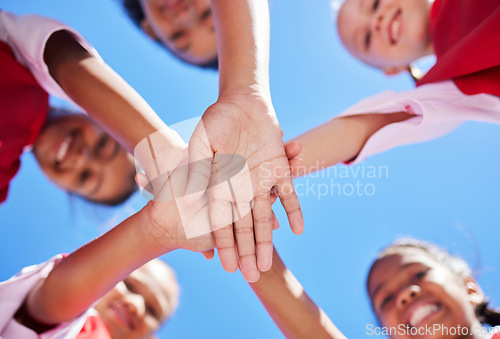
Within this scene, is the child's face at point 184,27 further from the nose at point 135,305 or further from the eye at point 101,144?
the nose at point 135,305

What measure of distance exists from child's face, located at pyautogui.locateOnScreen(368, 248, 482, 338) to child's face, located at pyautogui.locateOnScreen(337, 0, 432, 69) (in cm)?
46

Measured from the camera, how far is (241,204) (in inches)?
18.7

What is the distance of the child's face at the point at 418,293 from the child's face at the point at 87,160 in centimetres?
64

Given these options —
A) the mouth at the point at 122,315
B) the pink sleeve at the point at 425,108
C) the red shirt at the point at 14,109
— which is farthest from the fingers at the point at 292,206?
the mouth at the point at 122,315

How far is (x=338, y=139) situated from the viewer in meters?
0.67

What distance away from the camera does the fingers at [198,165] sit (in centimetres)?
45

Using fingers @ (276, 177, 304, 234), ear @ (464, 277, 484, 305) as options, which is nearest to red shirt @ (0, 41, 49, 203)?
fingers @ (276, 177, 304, 234)

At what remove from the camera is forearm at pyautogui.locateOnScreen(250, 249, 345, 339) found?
619 mm

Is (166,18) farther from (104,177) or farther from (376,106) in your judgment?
→ (376,106)

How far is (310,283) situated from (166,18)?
0.73m

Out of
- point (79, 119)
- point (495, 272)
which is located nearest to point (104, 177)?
point (79, 119)

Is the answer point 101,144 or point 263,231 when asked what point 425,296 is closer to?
point 263,231

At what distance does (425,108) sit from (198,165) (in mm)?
420

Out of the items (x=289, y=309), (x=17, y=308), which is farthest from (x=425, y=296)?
(x=17, y=308)
